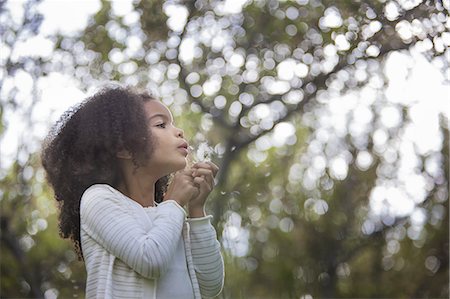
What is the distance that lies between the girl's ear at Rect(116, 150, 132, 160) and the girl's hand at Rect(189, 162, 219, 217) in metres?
0.13

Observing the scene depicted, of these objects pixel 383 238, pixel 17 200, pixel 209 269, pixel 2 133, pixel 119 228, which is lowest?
pixel 383 238

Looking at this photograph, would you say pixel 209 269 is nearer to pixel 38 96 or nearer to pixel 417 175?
pixel 38 96

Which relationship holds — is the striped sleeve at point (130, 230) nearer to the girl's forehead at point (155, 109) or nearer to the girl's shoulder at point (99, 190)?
the girl's shoulder at point (99, 190)

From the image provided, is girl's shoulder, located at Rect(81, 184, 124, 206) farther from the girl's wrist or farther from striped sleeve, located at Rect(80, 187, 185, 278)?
the girl's wrist

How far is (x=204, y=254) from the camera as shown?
5.33ft

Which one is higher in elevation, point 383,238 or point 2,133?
point 2,133

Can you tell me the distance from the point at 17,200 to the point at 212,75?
2.29 m

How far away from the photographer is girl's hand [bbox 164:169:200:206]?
5.21ft

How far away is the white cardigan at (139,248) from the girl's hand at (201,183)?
0.02m

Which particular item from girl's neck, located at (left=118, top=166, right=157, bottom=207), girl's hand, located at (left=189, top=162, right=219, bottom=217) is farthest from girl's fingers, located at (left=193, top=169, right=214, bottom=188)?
girl's neck, located at (left=118, top=166, right=157, bottom=207)

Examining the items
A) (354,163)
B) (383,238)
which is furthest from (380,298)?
(354,163)

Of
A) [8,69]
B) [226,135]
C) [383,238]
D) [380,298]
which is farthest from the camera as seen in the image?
[380,298]

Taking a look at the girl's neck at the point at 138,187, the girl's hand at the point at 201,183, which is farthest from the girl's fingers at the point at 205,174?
the girl's neck at the point at 138,187

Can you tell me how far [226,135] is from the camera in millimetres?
5727
